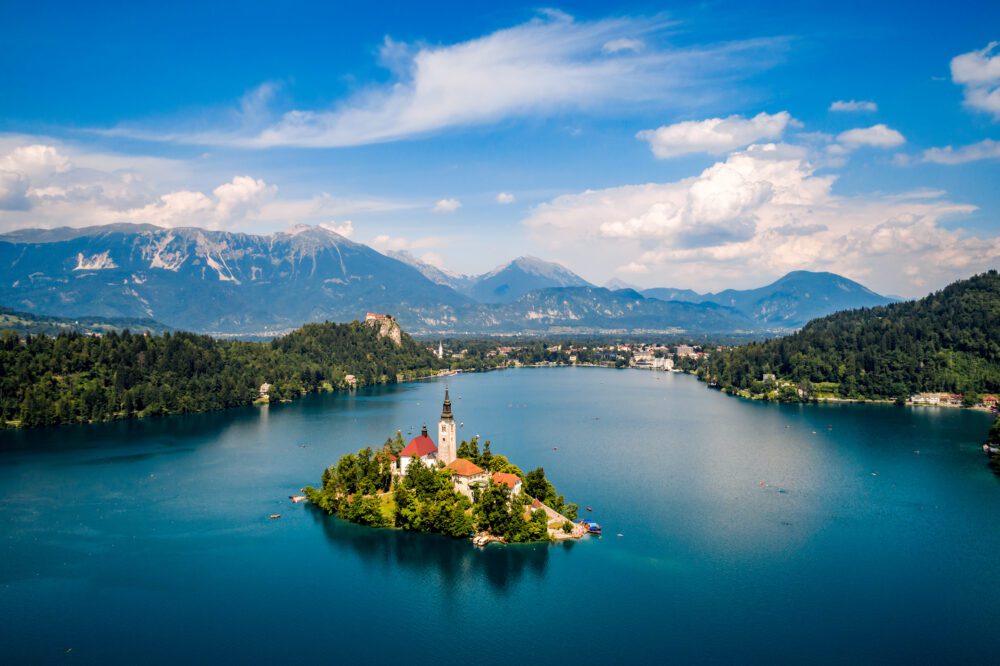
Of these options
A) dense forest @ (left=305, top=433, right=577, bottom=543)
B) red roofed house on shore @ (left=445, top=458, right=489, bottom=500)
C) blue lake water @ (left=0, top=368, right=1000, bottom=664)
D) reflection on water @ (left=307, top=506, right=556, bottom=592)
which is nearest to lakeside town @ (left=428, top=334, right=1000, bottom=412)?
blue lake water @ (left=0, top=368, right=1000, bottom=664)

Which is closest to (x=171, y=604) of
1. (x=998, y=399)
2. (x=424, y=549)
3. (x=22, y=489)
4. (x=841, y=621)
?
(x=424, y=549)

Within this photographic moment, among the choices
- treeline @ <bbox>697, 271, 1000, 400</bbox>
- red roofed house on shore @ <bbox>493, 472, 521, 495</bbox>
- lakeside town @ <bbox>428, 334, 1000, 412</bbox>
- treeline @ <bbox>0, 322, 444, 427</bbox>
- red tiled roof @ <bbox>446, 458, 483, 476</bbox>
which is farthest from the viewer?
lakeside town @ <bbox>428, 334, 1000, 412</bbox>

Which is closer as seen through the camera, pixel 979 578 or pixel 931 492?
pixel 979 578

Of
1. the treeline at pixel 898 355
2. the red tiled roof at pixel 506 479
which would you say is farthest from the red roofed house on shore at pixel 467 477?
the treeline at pixel 898 355

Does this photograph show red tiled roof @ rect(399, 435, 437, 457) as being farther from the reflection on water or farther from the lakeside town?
the lakeside town

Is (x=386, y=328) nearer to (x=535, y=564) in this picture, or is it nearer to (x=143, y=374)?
(x=143, y=374)

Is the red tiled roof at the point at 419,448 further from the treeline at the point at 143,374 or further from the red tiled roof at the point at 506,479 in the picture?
the treeline at the point at 143,374

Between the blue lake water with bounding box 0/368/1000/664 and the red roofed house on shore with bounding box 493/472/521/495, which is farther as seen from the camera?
the red roofed house on shore with bounding box 493/472/521/495

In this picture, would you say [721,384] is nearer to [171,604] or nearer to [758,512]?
[758,512]
